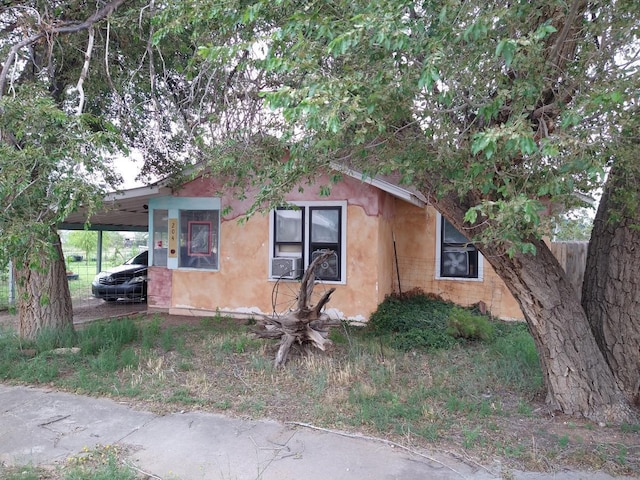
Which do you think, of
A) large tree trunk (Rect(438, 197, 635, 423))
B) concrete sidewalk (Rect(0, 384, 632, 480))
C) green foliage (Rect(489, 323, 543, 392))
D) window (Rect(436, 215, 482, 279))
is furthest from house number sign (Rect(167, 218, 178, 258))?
large tree trunk (Rect(438, 197, 635, 423))

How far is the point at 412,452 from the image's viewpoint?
416 centimetres

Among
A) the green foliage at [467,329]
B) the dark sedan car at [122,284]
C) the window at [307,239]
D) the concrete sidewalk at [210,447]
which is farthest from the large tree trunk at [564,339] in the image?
the dark sedan car at [122,284]

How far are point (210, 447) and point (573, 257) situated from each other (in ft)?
26.7

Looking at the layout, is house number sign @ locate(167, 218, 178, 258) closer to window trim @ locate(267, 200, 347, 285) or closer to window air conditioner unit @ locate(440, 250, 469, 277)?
window trim @ locate(267, 200, 347, 285)

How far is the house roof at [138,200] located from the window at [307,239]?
117 cm

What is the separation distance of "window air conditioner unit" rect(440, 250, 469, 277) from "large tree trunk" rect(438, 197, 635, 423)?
204 inches

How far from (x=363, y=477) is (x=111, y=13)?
7.20 metres

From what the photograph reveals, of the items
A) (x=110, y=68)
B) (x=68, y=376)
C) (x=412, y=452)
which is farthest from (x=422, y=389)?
(x=110, y=68)

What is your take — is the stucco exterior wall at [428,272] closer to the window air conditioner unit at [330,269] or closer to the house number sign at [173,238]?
the window air conditioner unit at [330,269]

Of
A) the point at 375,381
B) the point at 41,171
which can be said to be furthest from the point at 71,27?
the point at 375,381

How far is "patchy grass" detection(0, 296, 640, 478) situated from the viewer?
4.35 m

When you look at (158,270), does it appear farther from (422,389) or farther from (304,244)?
(422,389)

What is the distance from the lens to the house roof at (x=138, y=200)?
310 inches

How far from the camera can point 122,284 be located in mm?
12859
